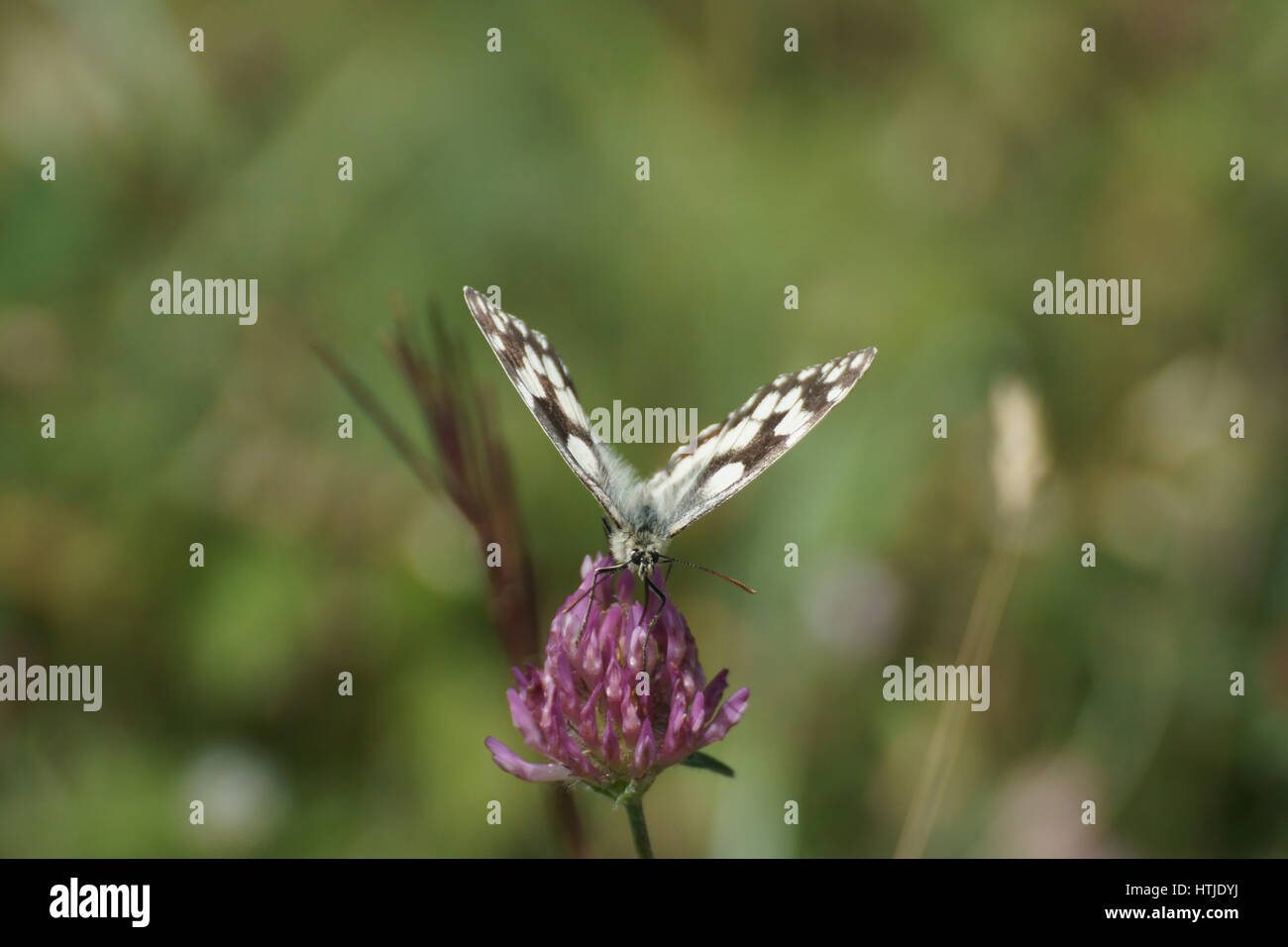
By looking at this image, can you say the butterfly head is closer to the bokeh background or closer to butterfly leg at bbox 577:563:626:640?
butterfly leg at bbox 577:563:626:640

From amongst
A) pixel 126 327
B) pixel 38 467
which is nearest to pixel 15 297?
pixel 126 327

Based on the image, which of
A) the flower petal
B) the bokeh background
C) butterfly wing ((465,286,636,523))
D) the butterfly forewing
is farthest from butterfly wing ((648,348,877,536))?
the bokeh background

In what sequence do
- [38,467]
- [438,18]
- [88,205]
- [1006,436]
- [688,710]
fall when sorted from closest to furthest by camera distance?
[688,710]
[1006,436]
[38,467]
[88,205]
[438,18]

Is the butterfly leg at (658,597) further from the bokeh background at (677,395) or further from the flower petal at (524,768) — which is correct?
the bokeh background at (677,395)

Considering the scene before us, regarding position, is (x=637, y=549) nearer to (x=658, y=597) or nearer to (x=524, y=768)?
(x=658, y=597)

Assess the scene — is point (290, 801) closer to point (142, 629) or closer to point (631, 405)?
point (142, 629)

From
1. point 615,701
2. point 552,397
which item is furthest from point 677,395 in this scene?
point 615,701

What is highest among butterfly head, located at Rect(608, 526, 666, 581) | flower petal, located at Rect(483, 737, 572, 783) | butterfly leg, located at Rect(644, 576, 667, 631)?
butterfly head, located at Rect(608, 526, 666, 581)

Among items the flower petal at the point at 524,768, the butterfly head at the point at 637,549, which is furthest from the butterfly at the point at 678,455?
the flower petal at the point at 524,768
